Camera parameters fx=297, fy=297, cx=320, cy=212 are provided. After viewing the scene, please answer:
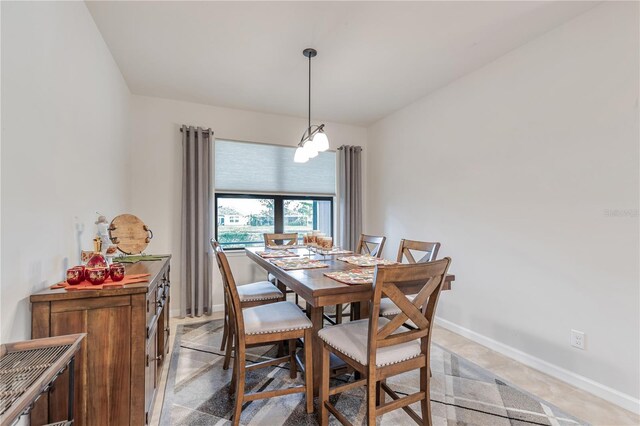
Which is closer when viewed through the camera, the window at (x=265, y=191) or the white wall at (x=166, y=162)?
the white wall at (x=166, y=162)

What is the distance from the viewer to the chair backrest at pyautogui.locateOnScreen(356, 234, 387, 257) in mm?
2850

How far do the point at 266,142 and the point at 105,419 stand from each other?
127 inches

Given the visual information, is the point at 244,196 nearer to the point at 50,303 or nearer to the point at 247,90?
the point at 247,90

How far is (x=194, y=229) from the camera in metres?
3.47

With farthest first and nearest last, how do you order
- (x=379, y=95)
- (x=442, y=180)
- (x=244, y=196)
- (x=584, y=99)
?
(x=244, y=196), (x=379, y=95), (x=442, y=180), (x=584, y=99)

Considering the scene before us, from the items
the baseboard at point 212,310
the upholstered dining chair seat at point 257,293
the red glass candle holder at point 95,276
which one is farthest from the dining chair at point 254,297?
the baseboard at point 212,310

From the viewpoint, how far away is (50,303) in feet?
4.22

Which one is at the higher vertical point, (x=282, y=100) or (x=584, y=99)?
(x=282, y=100)

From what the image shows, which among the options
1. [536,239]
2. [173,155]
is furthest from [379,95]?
[173,155]

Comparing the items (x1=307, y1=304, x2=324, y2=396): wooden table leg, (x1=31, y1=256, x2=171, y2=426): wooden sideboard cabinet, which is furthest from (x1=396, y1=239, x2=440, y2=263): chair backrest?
(x1=31, y1=256, x2=171, y2=426): wooden sideboard cabinet

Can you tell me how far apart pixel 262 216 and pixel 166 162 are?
132 centimetres

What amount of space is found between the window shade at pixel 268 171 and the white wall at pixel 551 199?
159cm

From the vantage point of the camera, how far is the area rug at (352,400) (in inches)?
67.0

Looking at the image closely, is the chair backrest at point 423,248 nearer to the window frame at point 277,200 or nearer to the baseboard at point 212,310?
the window frame at point 277,200
